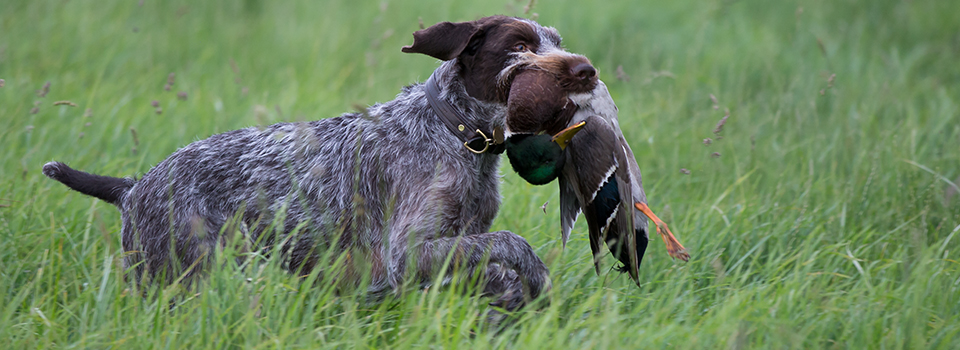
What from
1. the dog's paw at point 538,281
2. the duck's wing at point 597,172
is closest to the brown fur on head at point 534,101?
the duck's wing at point 597,172

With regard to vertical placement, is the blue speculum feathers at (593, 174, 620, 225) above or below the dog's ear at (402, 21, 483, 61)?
below

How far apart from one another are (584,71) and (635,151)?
9.56 feet

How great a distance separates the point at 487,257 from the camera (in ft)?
11.1

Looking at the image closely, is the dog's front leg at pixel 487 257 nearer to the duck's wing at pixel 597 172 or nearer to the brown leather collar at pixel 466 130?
the duck's wing at pixel 597 172

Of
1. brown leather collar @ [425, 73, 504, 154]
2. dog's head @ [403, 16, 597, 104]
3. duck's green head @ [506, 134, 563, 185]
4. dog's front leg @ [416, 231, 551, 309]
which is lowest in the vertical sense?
dog's front leg @ [416, 231, 551, 309]

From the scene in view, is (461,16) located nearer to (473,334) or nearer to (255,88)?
(255,88)

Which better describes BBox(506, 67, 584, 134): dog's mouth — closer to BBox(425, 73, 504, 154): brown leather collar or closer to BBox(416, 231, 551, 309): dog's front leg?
BBox(425, 73, 504, 154): brown leather collar

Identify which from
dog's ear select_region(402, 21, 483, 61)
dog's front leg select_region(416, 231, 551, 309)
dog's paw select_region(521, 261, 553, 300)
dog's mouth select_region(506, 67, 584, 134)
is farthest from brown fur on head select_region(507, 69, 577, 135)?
dog's paw select_region(521, 261, 553, 300)

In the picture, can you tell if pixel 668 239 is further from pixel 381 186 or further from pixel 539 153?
pixel 381 186

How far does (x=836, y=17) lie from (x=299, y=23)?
21.4 ft

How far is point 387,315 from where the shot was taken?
3543 mm

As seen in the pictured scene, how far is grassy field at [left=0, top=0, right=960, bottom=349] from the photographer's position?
329 cm

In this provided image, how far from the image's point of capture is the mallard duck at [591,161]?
10.9 feet

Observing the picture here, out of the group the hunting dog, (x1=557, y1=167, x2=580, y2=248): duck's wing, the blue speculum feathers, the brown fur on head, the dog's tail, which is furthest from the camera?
the dog's tail
